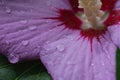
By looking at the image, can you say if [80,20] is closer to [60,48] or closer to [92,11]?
[92,11]

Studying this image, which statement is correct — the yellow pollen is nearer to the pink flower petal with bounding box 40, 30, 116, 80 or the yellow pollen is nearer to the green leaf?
the pink flower petal with bounding box 40, 30, 116, 80

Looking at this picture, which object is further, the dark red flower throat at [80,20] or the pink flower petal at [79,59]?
the dark red flower throat at [80,20]

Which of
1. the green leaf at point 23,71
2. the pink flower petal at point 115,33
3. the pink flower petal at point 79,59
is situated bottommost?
the green leaf at point 23,71

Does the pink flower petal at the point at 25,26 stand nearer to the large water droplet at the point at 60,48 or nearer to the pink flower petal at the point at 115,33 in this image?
the large water droplet at the point at 60,48

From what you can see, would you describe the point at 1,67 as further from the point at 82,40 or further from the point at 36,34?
the point at 82,40

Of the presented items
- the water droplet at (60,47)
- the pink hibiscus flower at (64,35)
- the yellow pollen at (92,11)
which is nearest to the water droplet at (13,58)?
the pink hibiscus flower at (64,35)

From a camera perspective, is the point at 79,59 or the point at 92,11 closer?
the point at 79,59

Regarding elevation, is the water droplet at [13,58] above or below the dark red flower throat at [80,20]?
below

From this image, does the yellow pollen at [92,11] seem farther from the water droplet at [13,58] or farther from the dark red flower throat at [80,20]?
the water droplet at [13,58]

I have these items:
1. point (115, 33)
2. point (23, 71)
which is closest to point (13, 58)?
point (23, 71)
